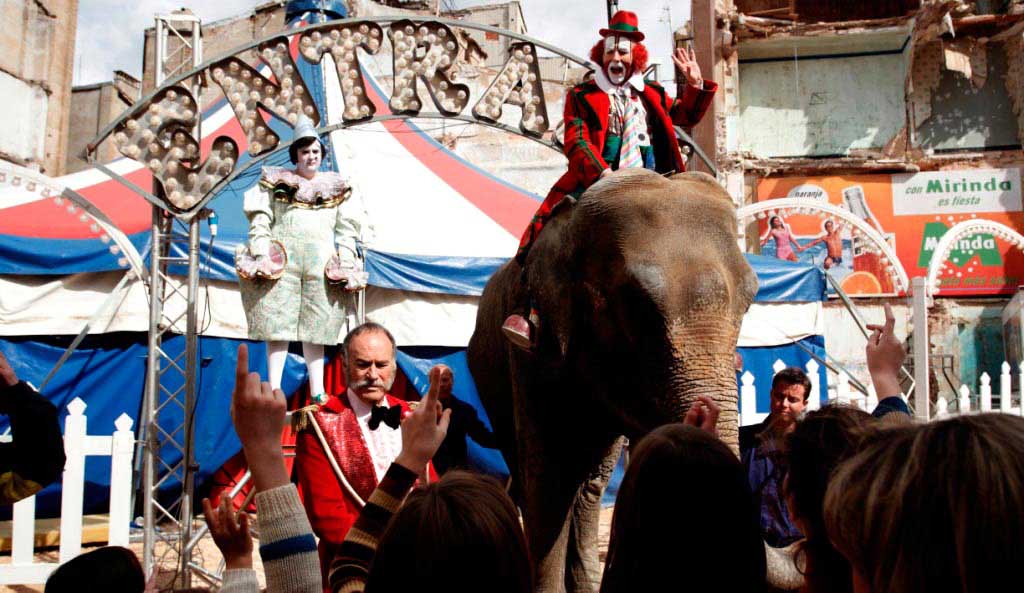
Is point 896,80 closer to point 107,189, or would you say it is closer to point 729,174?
point 729,174

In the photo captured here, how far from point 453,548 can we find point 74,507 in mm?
4823

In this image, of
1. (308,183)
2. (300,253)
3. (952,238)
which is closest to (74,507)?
(300,253)

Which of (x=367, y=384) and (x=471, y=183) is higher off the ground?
(x=471, y=183)

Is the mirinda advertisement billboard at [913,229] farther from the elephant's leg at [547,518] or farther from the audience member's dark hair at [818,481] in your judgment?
the audience member's dark hair at [818,481]

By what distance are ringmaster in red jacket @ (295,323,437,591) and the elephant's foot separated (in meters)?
0.70

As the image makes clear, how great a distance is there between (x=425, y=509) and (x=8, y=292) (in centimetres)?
752

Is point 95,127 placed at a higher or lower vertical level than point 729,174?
higher

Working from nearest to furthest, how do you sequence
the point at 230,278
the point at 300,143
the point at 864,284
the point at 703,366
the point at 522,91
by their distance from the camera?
1. the point at 703,366
2. the point at 300,143
3. the point at 522,91
4. the point at 230,278
5. the point at 864,284

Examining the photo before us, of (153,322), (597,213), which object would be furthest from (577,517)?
(153,322)

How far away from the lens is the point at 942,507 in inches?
42.4

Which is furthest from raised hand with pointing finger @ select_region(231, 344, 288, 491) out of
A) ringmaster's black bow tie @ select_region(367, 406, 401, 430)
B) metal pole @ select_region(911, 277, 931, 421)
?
metal pole @ select_region(911, 277, 931, 421)

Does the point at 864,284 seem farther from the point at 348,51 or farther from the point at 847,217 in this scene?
the point at 348,51

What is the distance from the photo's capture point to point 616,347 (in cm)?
341

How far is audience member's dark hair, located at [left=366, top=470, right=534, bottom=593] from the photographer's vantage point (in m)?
1.29
